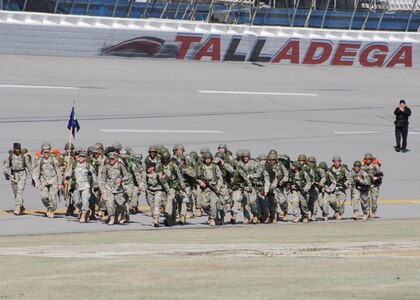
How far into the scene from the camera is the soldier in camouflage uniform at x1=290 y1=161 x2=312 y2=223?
22594 mm

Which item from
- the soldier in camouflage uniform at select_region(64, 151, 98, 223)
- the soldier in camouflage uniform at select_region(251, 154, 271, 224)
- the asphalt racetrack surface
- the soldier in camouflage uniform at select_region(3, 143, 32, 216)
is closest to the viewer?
the soldier in camouflage uniform at select_region(64, 151, 98, 223)

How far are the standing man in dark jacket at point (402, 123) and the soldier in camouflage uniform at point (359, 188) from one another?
8.68 metres

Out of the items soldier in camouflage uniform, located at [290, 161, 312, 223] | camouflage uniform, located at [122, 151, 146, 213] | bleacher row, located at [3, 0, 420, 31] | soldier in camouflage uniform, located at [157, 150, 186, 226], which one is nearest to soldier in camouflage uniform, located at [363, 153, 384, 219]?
soldier in camouflage uniform, located at [290, 161, 312, 223]

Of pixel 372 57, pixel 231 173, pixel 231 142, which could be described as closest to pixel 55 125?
pixel 231 142

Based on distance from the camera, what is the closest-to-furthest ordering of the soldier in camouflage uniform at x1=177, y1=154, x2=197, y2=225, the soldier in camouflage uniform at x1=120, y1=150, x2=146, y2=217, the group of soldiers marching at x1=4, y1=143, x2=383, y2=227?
the group of soldiers marching at x1=4, y1=143, x2=383, y2=227
the soldier in camouflage uniform at x1=120, y1=150, x2=146, y2=217
the soldier in camouflage uniform at x1=177, y1=154, x2=197, y2=225

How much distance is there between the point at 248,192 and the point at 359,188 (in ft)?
8.97

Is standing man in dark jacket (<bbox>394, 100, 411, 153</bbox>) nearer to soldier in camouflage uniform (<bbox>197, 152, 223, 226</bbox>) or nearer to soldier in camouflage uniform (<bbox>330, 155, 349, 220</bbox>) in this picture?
soldier in camouflage uniform (<bbox>330, 155, 349, 220</bbox>)

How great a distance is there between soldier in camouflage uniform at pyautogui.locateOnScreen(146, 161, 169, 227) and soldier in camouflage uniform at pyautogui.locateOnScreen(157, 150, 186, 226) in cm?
8

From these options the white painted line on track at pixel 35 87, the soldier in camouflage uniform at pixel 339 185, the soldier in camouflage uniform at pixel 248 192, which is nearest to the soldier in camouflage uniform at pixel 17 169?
the soldier in camouflage uniform at pixel 248 192

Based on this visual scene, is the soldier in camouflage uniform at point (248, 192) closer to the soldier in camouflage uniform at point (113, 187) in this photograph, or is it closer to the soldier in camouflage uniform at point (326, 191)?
the soldier in camouflage uniform at point (326, 191)

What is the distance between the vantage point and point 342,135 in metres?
34.0

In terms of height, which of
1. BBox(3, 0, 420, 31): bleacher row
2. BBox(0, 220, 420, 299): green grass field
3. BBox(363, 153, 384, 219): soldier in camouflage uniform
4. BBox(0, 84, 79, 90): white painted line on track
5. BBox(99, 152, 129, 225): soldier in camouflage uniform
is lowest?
BBox(0, 220, 420, 299): green grass field

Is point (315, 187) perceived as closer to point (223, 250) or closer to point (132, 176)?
point (132, 176)

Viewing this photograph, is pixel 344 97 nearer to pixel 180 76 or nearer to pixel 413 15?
pixel 180 76
